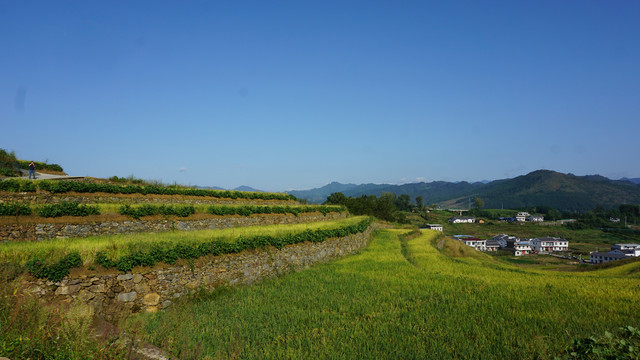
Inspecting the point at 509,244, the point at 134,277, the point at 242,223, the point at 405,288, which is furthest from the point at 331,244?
the point at 509,244

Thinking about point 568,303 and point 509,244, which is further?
point 509,244

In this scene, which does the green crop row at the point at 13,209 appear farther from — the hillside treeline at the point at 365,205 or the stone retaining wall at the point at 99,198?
the hillside treeline at the point at 365,205

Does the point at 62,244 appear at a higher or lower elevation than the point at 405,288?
higher

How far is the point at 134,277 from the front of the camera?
11391 millimetres

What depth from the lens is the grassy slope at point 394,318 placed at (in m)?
8.19

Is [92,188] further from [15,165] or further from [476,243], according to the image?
[476,243]

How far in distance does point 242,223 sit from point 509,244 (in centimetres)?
12151

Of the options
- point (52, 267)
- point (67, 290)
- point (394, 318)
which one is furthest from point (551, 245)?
point (52, 267)

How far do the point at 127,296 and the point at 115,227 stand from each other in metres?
6.70

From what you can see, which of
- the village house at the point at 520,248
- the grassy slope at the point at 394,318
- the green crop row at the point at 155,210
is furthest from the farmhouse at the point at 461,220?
the green crop row at the point at 155,210

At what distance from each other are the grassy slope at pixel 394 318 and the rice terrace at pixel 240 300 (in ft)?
0.17

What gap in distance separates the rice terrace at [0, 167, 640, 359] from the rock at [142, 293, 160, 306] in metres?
0.03

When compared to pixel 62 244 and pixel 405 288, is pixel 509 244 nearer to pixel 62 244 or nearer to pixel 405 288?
pixel 405 288

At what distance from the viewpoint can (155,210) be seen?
60.9 ft
